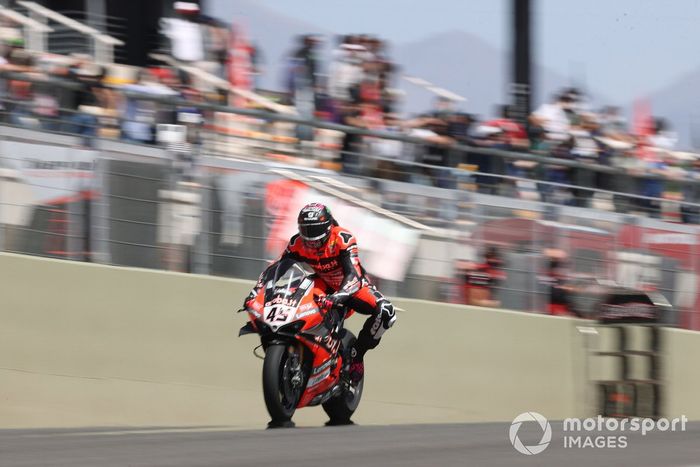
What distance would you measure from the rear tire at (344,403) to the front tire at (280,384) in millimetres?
1020

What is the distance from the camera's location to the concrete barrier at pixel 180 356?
10938mm

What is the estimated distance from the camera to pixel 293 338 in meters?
9.04

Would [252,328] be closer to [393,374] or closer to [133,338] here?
[133,338]

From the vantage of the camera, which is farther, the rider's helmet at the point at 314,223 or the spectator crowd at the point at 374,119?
the spectator crowd at the point at 374,119

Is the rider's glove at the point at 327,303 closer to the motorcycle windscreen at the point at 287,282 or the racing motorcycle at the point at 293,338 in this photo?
the racing motorcycle at the point at 293,338

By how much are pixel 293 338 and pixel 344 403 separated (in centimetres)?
143

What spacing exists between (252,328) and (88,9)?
977cm

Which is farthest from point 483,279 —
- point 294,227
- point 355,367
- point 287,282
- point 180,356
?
point 287,282

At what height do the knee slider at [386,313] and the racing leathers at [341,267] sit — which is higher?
the racing leathers at [341,267]

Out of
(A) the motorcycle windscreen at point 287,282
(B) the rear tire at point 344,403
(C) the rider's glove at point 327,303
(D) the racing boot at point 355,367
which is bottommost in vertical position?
(B) the rear tire at point 344,403

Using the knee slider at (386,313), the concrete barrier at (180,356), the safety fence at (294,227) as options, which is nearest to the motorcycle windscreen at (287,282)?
the knee slider at (386,313)

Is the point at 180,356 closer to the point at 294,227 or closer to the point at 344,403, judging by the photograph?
the point at 294,227

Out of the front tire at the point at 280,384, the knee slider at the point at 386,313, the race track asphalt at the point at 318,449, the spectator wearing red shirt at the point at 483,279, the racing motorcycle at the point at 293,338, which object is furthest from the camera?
the spectator wearing red shirt at the point at 483,279

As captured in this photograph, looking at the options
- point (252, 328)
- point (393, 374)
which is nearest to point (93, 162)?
point (252, 328)
